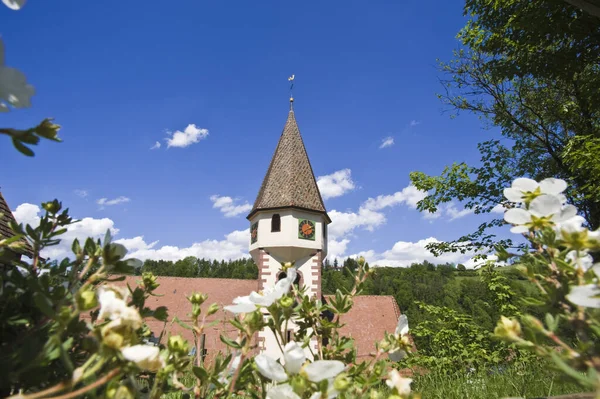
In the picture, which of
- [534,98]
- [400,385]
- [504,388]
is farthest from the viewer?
[534,98]

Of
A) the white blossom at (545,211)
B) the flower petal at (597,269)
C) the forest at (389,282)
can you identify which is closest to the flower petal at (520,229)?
the white blossom at (545,211)

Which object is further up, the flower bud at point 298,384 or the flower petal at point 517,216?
the flower petal at point 517,216

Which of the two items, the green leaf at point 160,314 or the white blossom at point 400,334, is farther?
the white blossom at point 400,334

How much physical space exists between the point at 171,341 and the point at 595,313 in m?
0.72

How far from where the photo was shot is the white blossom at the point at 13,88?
495 mm

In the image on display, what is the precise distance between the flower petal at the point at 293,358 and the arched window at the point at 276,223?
15.3 m

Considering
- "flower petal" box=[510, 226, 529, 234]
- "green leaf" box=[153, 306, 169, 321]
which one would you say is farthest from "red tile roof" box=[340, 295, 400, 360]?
"green leaf" box=[153, 306, 169, 321]

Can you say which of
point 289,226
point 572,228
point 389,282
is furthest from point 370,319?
point 389,282

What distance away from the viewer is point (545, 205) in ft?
2.36

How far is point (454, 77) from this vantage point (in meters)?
13.1

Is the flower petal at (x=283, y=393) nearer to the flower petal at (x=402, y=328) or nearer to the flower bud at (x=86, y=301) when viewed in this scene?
the flower bud at (x=86, y=301)

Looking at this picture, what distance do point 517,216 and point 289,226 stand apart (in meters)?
14.9

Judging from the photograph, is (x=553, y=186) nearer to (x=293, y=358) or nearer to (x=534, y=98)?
(x=293, y=358)

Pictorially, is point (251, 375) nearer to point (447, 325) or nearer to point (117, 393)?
point (117, 393)
